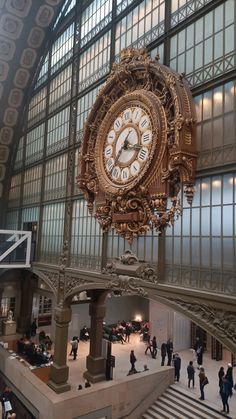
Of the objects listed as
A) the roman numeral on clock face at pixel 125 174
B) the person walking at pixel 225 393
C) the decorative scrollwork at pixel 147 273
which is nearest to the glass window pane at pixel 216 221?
the decorative scrollwork at pixel 147 273

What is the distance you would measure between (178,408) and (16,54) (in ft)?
69.2

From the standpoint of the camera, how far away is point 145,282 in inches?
416

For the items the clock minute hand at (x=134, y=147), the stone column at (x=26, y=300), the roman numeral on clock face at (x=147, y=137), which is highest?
the roman numeral on clock face at (x=147, y=137)

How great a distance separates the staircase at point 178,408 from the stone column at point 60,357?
3714mm

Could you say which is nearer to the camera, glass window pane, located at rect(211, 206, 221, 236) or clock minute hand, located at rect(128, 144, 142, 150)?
glass window pane, located at rect(211, 206, 221, 236)

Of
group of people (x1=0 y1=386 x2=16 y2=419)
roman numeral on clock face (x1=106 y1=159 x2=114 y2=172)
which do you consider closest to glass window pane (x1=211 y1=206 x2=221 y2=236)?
roman numeral on clock face (x1=106 y1=159 x2=114 y2=172)

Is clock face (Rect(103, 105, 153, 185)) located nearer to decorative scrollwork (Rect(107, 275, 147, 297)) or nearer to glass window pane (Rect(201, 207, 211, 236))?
glass window pane (Rect(201, 207, 211, 236))

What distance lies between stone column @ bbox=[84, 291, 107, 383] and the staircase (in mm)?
2865

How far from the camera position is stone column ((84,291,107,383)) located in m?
16.8

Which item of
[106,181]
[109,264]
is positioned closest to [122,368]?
[109,264]

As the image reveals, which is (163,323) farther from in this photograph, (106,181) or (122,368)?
(106,181)

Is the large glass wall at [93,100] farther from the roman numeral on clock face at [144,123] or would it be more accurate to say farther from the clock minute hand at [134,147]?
the clock minute hand at [134,147]

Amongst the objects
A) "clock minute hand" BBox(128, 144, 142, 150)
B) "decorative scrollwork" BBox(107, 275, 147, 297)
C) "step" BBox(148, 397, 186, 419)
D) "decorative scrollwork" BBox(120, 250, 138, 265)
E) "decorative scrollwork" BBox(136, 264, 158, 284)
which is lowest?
"step" BBox(148, 397, 186, 419)

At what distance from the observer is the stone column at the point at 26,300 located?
24.3 m
